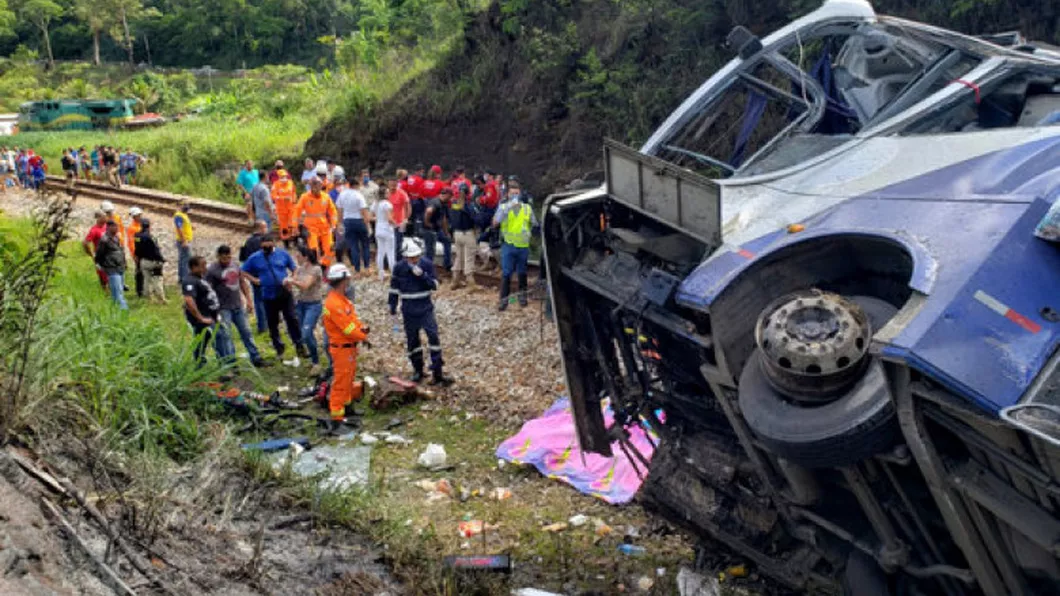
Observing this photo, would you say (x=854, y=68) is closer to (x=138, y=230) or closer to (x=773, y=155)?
(x=773, y=155)

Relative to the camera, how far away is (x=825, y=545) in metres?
4.30

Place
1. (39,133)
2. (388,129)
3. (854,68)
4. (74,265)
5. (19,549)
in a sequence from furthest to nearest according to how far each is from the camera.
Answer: (39,133) < (388,129) < (74,265) < (854,68) < (19,549)

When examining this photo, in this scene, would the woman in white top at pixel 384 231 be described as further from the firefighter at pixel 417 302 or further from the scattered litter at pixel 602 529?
the scattered litter at pixel 602 529

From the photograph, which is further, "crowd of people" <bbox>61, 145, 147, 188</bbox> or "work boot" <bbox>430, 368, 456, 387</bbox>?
"crowd of people" <bbox>61, 145, 147, 188</bbox>

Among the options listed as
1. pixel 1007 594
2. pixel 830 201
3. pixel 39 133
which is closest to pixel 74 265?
pixel 830 201

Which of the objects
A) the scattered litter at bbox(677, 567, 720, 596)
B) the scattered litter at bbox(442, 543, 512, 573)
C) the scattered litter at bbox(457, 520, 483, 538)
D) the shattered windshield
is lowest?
the scattered litter at bbox(457, 520, 483, 538)

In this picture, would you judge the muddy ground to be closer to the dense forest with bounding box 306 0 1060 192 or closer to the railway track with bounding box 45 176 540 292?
the railway track with bounding box 45 176 540 292

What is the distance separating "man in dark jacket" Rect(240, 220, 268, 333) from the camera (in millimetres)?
10281

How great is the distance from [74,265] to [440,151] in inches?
285

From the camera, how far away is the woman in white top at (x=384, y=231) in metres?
12.6

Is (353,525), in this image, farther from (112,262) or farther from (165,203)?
(165,203)

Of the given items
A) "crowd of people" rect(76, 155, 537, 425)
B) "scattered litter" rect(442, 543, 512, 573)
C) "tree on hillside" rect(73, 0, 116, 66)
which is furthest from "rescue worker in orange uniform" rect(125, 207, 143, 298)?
"tree on hillside" rect(73, 0, 116, 66)

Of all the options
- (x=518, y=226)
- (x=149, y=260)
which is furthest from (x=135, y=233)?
(x=518, y=226)

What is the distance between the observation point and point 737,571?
17.2ft
